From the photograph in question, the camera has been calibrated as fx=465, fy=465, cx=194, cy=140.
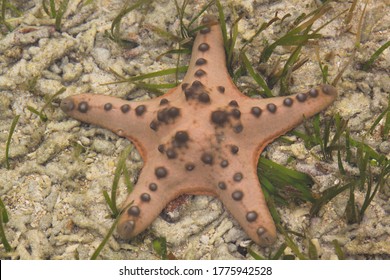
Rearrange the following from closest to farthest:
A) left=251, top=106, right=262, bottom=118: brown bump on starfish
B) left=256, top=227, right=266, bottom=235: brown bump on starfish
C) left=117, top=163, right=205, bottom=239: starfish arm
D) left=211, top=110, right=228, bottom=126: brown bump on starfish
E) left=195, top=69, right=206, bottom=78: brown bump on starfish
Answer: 1. left=256, top=227, right=266, bottom=235: brown bump on starfish
2. left=117, top=163, right=205, bottom=239: starfish arm
3. left=211, top=110, right=228, bottom=126: brown bump on starfish
4. left=251, top=106, right=262, bottom=118: brown bump on starfish
5. left=195, top=69, right=206, bottom=78: brown bump on starfish

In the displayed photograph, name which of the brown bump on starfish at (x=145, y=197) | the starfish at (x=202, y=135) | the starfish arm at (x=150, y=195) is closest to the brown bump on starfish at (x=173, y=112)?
the starfish at (x=202, y=135)

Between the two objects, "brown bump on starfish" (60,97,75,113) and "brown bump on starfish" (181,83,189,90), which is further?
"brown bump on starfish" (60,97,75,113)

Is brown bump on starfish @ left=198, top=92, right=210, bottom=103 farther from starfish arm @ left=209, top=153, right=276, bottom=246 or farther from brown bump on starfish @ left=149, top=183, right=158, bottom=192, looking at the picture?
brown bump on starfish @ left=149, top=183, right=158, bottom=192

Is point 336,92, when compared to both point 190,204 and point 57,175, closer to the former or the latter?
point 190,204

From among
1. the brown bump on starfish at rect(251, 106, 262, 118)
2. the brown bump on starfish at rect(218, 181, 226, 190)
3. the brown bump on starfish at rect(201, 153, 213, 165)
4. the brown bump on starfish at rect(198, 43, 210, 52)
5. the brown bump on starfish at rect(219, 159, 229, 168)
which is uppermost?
the brown bump on starfish at rect(198, 43, 210, 52)

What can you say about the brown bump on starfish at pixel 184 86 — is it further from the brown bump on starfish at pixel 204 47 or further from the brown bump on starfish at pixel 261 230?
the brown bump on starfish at pixel 261 230

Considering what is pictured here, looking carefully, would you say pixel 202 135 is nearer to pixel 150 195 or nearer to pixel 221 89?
pixel 221 89

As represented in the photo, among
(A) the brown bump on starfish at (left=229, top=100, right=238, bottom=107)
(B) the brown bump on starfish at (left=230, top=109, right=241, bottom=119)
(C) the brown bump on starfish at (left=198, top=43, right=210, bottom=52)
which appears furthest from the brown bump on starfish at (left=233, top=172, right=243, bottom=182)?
(C) the brown bump on starfish at (left=198, top=43, right=210, bottom=52)
